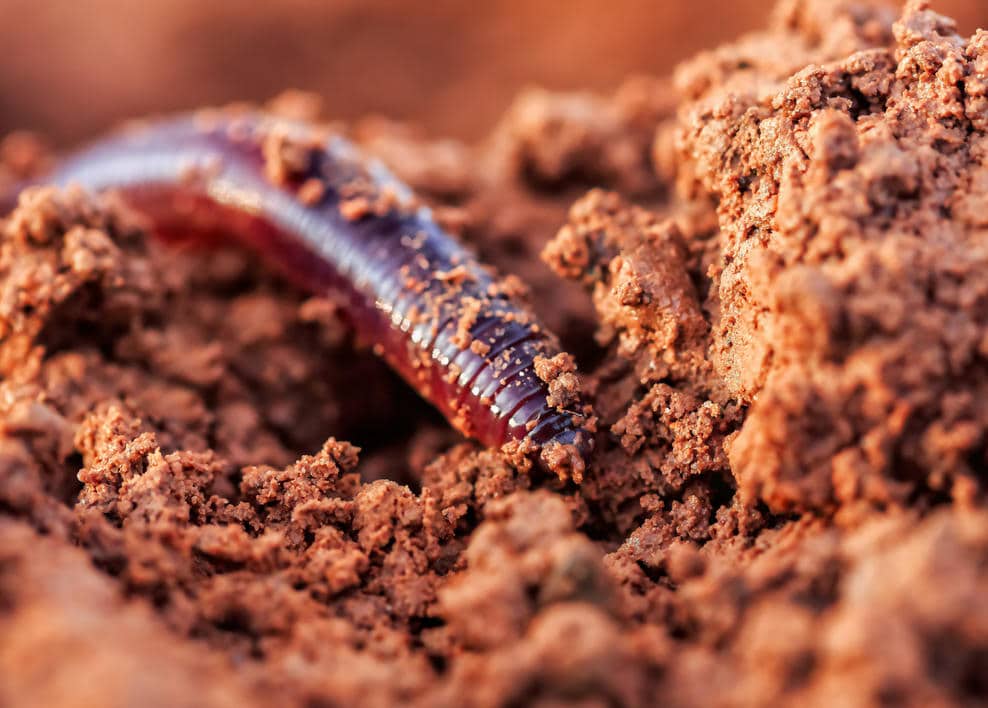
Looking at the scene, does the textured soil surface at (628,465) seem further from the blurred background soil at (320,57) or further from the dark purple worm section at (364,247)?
the blurred background soil at (320,57)

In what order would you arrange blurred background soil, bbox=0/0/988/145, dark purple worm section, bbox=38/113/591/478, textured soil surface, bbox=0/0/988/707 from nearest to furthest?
textured soil surface, bbox=0/0/988/707 < dark purple worm section, bbox=38/113/591/478 < blurred background soil, bbox=0/0/988/145

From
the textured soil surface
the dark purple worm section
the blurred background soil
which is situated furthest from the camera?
the blurred background soil

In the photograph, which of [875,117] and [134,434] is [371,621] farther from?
[875,117]

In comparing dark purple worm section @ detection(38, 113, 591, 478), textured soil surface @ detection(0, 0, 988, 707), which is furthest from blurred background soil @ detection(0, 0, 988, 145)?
textured soil surface @ detection(0, 0, 988, 707)

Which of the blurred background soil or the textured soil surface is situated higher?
the blurred background soil

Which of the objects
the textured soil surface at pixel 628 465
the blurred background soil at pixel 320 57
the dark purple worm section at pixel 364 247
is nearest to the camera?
the textured soil surface at pixel 628 465

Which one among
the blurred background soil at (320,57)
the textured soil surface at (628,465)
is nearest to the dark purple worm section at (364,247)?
the textured soil surface at (628,465)

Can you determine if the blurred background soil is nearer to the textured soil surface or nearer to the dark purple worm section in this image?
the dark purple worm section
